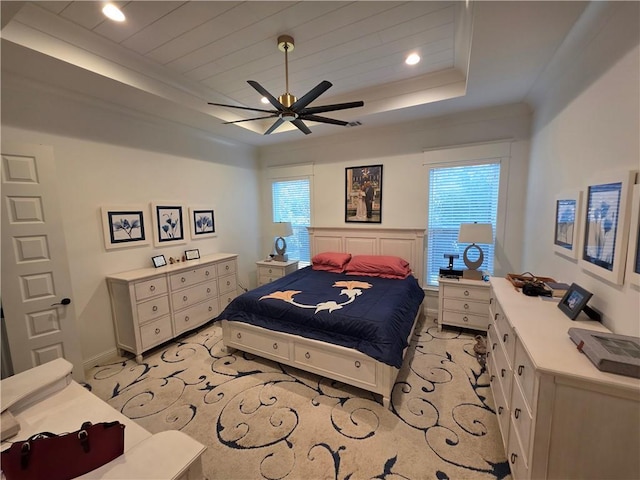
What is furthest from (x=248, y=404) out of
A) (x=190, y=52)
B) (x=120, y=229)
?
(x=190, y=52)

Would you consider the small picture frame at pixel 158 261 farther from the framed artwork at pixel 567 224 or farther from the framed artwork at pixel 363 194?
the framed artwork at pixel 567 224

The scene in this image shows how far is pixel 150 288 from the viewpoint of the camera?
2875 mm

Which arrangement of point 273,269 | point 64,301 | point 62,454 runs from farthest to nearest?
1. point 273,269
2. point 64,301
3. point 62,454

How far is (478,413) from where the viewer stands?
200 cm

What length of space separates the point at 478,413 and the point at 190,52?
387 centimetres

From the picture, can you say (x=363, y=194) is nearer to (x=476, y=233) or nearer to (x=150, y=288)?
(x=476, y=233)

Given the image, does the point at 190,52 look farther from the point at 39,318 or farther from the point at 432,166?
the point at 432,166

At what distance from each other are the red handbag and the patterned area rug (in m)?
0.93

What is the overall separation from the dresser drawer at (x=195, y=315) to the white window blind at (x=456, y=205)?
305 centimetres

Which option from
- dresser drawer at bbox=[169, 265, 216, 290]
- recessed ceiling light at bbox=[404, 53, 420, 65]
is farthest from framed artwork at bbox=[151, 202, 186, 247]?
recessed ceiling light at bbox=[404, 53, 420, 65]

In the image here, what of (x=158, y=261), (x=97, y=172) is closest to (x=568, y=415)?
(x=158, y=261)

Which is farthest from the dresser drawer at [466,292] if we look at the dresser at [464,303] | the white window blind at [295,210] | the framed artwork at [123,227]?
the framed artwork at [123,227]

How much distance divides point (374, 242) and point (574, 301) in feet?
8.27

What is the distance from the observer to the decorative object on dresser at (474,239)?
3.04 metres
